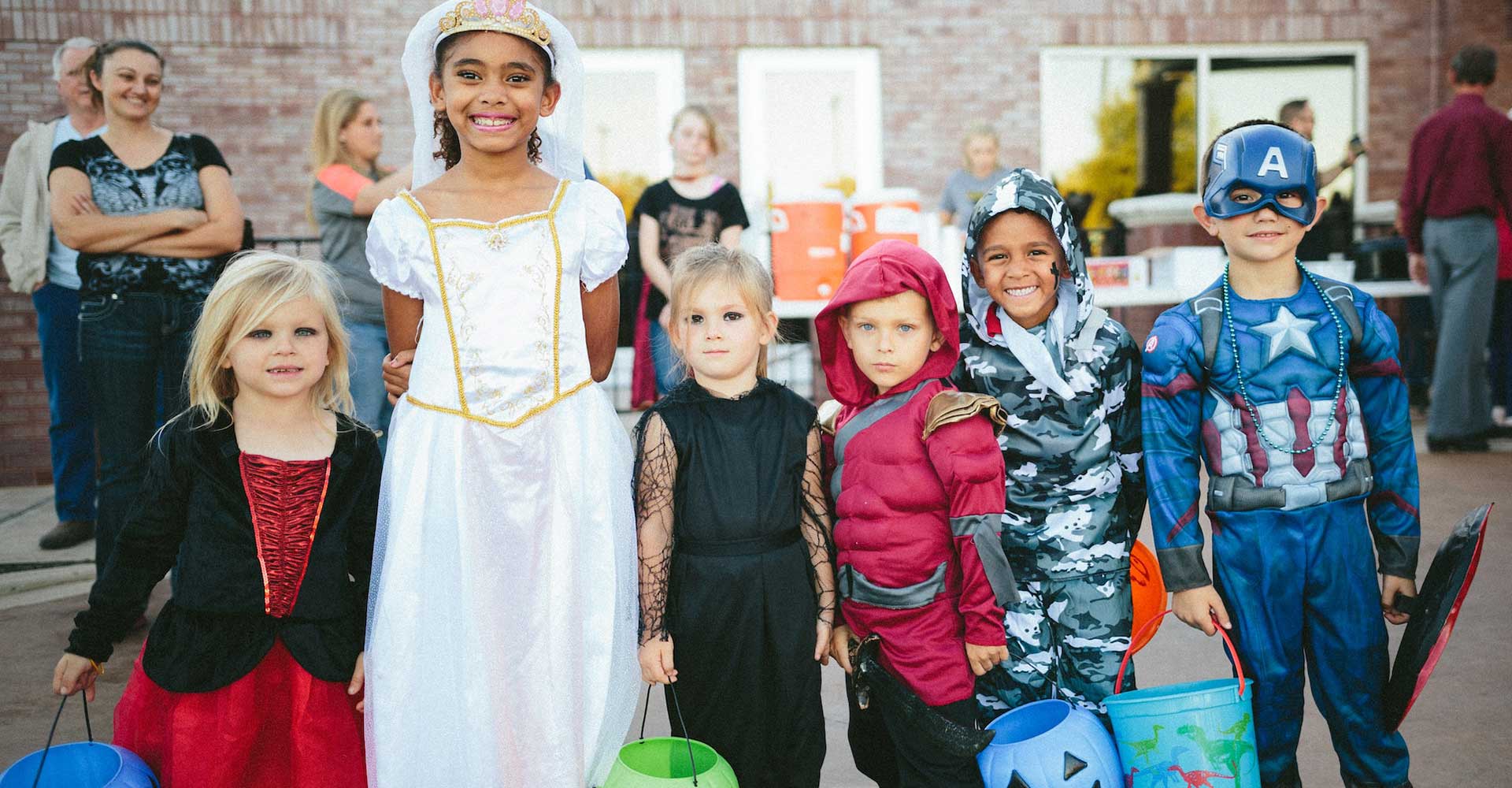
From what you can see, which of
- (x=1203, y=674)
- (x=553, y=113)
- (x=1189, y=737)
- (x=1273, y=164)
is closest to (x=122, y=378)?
(x=553, y=113)

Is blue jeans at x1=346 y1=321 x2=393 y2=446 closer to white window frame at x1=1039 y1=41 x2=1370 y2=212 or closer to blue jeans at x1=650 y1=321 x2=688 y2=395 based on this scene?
blue jeans at x1=650 y1=321 x2=688 y2=395

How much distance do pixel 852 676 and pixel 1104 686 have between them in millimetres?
558

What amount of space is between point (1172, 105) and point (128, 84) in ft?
27.4

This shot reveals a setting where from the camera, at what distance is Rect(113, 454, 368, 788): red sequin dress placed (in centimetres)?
234

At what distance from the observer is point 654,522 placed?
247 centimetres

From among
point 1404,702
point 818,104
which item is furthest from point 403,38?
point 1404,702

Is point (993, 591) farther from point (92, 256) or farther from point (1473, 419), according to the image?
point (1473, 419)

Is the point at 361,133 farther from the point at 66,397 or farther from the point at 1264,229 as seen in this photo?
the point at 1264,229

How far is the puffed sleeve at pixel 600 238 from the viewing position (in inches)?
95.5

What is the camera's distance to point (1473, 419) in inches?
261

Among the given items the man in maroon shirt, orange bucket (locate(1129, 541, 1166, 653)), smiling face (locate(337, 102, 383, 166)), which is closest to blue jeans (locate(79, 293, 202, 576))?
smiling face (locate(337, 102, 383, 166))

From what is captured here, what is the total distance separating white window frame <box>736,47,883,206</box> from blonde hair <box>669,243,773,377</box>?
6.56 meters

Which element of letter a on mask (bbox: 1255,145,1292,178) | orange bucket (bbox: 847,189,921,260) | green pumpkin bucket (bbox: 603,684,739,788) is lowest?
green pumpkin bucket (bbox: 603,684,739,788)

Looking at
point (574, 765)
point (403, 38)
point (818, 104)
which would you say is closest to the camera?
point (574, 765)
